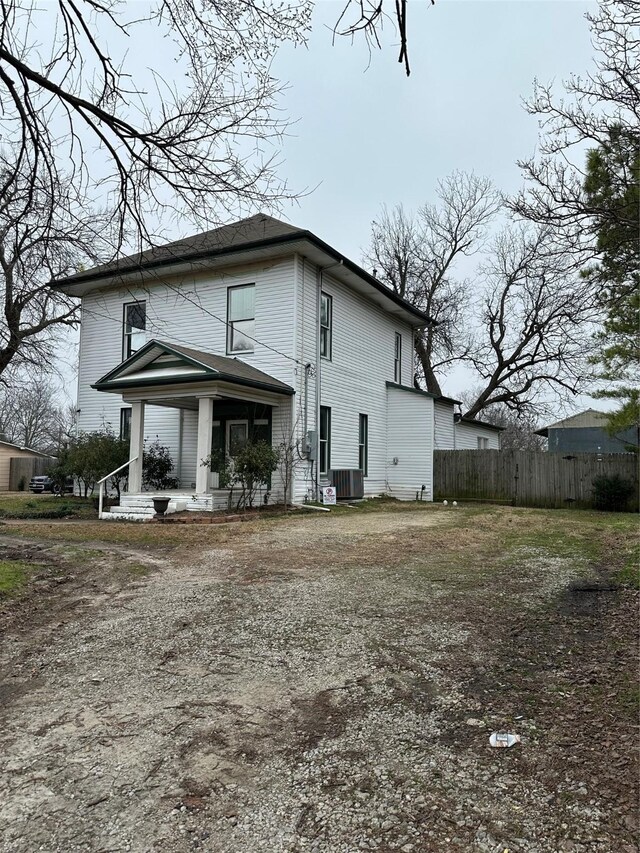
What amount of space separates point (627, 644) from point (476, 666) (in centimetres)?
117

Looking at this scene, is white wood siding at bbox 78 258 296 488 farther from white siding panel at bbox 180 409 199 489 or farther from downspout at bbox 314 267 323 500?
downspout at bbox 314 267 323 500

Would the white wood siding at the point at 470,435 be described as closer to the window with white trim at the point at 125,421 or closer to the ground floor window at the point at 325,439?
the ground floor window at the point at 325,439

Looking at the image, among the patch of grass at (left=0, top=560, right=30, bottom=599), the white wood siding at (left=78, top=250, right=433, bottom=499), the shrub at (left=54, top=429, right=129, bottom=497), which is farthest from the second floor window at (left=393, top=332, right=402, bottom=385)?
the patch of grass at (left=0, top=560, right=30, bottom=599)

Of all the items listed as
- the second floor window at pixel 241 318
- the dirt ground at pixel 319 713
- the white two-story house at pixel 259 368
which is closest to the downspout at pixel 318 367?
the white two-story house at pixel 259 368

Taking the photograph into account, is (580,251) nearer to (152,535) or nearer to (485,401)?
(152,535)

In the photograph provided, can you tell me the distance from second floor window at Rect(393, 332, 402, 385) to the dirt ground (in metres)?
14.7

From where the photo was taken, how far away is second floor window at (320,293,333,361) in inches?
618

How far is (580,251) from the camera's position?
6770 mm

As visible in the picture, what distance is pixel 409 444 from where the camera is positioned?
1902 centimetres

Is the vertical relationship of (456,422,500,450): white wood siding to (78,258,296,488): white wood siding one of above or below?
below

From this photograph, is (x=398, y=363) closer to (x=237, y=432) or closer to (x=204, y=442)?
(x=237, y=432)

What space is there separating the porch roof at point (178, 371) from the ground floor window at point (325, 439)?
186 centimetres

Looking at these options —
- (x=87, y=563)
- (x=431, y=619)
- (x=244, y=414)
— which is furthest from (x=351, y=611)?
(x=244, y=414)

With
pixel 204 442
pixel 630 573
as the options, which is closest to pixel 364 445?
pixel 204 442
